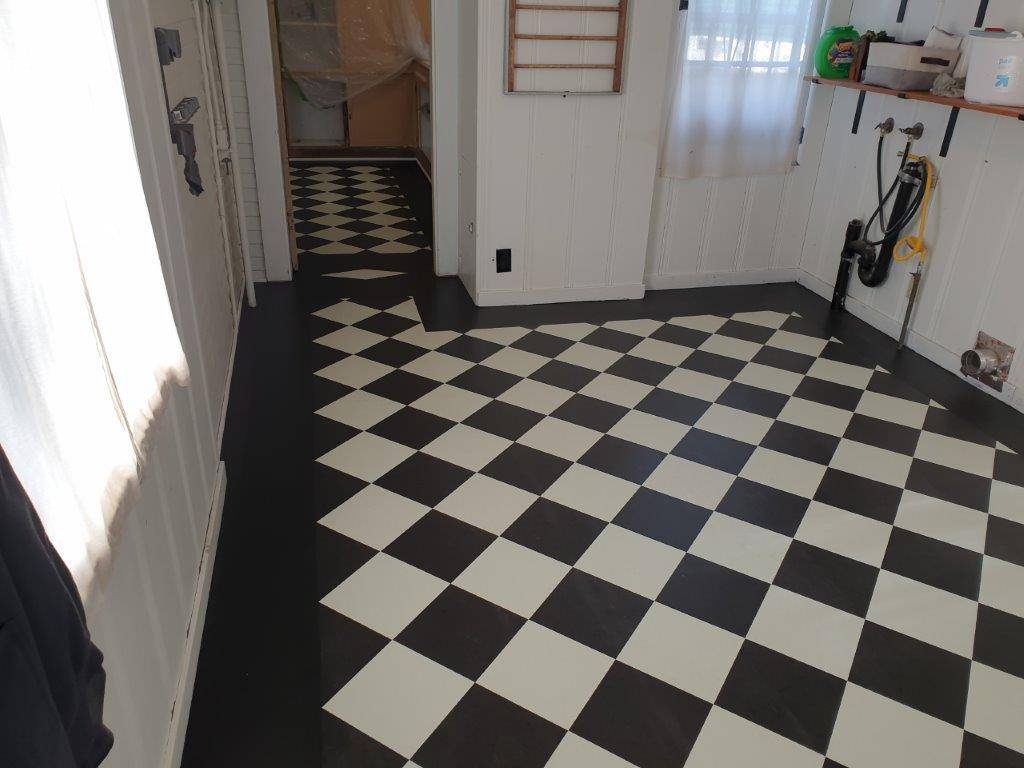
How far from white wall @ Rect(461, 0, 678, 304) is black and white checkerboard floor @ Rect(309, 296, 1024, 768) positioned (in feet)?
2.53

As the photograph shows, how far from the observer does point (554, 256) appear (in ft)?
13.9

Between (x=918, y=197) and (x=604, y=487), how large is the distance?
2.28 meters

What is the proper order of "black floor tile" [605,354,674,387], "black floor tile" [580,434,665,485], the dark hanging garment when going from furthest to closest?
"black floor tile" [605,354,674,387] → "black floor tile" [580,434,665,485] → the dark hanging garment

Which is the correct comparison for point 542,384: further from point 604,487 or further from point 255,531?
point 255,531

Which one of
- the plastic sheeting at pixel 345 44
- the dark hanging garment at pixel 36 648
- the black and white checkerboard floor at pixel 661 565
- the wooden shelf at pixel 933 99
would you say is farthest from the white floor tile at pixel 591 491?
the plastic sheeting at pixel 345 44

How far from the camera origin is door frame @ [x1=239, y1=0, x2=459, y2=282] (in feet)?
13.3

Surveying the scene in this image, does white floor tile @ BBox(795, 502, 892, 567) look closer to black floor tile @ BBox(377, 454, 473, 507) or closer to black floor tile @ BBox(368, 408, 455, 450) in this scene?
black floor tile @ BBox(377, 454, 473, 507)

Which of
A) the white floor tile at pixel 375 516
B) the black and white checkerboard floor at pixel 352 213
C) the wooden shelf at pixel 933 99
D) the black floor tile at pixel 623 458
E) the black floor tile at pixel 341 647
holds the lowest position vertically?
the black floor tile at pixel 623 458

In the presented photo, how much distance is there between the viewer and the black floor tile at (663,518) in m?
2.46

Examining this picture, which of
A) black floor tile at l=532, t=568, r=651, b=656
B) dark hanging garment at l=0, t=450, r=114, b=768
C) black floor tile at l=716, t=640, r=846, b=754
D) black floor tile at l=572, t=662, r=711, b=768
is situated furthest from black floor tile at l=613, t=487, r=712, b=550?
dark hanging garment at l=0, t=450, r=114, b=768

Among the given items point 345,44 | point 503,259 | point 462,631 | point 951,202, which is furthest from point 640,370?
point 345,44

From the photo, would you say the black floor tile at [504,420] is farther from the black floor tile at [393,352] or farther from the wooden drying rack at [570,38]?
the wooden drying rack at [570,38]

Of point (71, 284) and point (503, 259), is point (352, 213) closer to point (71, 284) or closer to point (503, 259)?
point (503, 259)

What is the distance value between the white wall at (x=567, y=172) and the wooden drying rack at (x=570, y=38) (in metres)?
0.04
